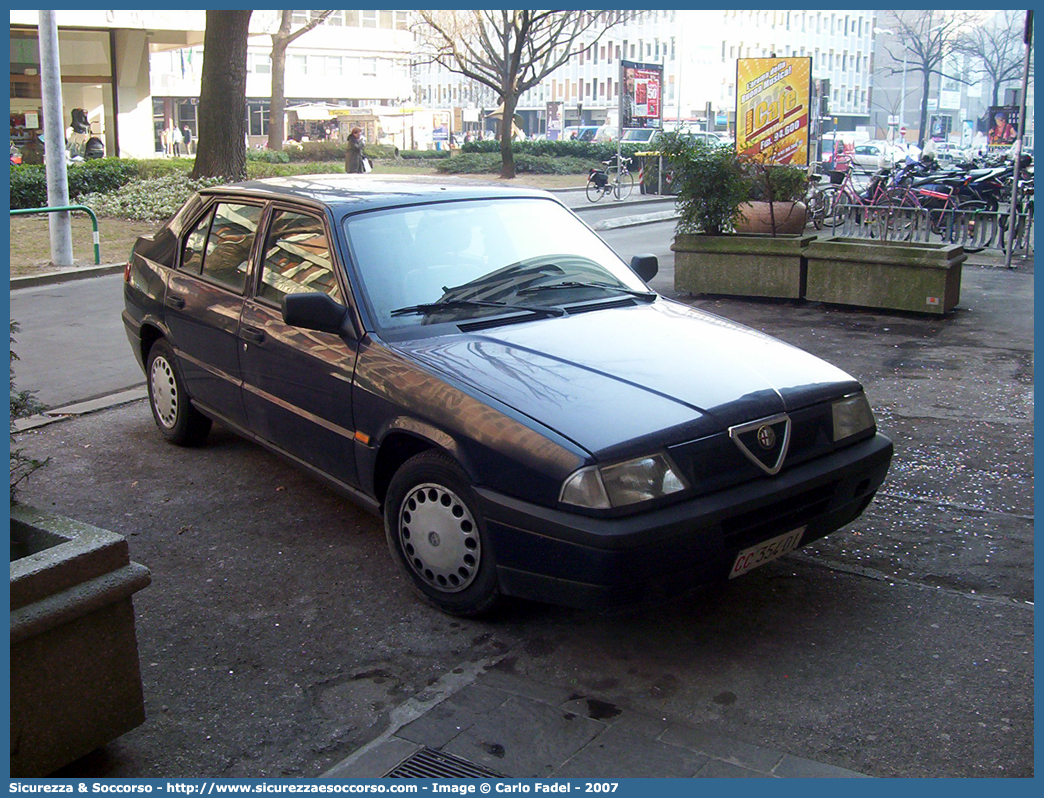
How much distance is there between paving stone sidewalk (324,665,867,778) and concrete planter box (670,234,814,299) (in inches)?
327

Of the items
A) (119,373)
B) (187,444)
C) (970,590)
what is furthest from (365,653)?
(119,373)

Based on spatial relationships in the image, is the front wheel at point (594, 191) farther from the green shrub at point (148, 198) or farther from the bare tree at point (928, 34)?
the bare tree at point (928, 34)

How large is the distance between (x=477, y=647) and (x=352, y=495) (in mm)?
1016

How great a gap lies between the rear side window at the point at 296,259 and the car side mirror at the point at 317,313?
14 centimetres

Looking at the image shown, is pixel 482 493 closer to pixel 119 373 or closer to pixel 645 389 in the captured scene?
pixel 645 389

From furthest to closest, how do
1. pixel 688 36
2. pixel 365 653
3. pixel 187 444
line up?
pixel 688 36 → pixel 187 444 → pixel 365 653

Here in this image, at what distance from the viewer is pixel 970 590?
14.4 feet

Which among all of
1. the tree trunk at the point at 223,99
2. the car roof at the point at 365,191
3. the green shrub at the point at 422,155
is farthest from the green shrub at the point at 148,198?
the green shrub at the point at 422,155

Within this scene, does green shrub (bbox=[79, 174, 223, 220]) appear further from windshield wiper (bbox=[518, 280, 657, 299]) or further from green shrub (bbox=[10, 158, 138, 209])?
windshield wiper (bbox=[518, 280, 657, 299])

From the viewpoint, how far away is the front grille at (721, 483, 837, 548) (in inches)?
148

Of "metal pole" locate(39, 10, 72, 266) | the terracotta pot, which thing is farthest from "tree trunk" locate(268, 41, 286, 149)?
the terracotta pot

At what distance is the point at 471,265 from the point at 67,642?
2.55 metres

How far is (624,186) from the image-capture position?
30281mm

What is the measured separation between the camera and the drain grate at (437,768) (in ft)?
10.4
